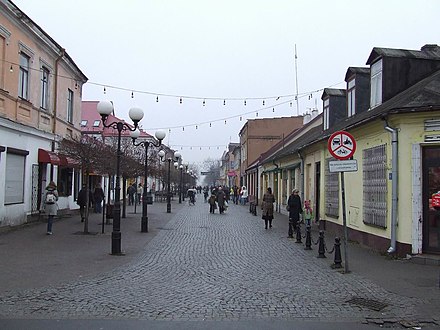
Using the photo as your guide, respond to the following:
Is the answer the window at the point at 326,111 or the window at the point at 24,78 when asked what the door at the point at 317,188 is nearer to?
the window at the point at 326,111

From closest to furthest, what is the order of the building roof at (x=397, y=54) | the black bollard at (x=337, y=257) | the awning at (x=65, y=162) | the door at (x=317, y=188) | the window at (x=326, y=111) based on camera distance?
1. the black bollard at (x=337, y=257)
2. the building roof at (x=397, y=54)
3. the door at (x=317, y=188)
4. the window at (x=326, y=111)
5. the awning at (x=65, y=162)

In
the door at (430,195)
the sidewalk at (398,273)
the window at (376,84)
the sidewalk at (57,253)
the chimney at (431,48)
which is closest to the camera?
the sidewalk at (398,273)

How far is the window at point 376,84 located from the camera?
14.4 meters

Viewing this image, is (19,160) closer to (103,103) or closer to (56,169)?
(56,169)

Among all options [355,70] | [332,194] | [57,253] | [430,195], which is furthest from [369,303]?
[355,70]

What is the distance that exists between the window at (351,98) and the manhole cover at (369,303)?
35.5ft

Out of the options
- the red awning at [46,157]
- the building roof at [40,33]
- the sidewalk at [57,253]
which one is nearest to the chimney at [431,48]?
the sidewalk at [57,253]

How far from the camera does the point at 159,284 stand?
8453 millimetres

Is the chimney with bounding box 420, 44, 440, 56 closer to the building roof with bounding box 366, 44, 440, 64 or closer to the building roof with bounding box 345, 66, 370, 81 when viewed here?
the building roof with bounding box 366, 44, 440, 64

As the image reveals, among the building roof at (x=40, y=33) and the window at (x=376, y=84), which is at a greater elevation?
the building roof at (x=40, y=33)

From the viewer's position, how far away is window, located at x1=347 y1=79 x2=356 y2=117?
1691cm

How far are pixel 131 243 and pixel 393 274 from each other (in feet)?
26.0

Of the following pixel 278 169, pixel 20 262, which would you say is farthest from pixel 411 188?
pixel 278 169

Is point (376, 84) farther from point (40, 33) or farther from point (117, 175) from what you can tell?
point (40, 33)
